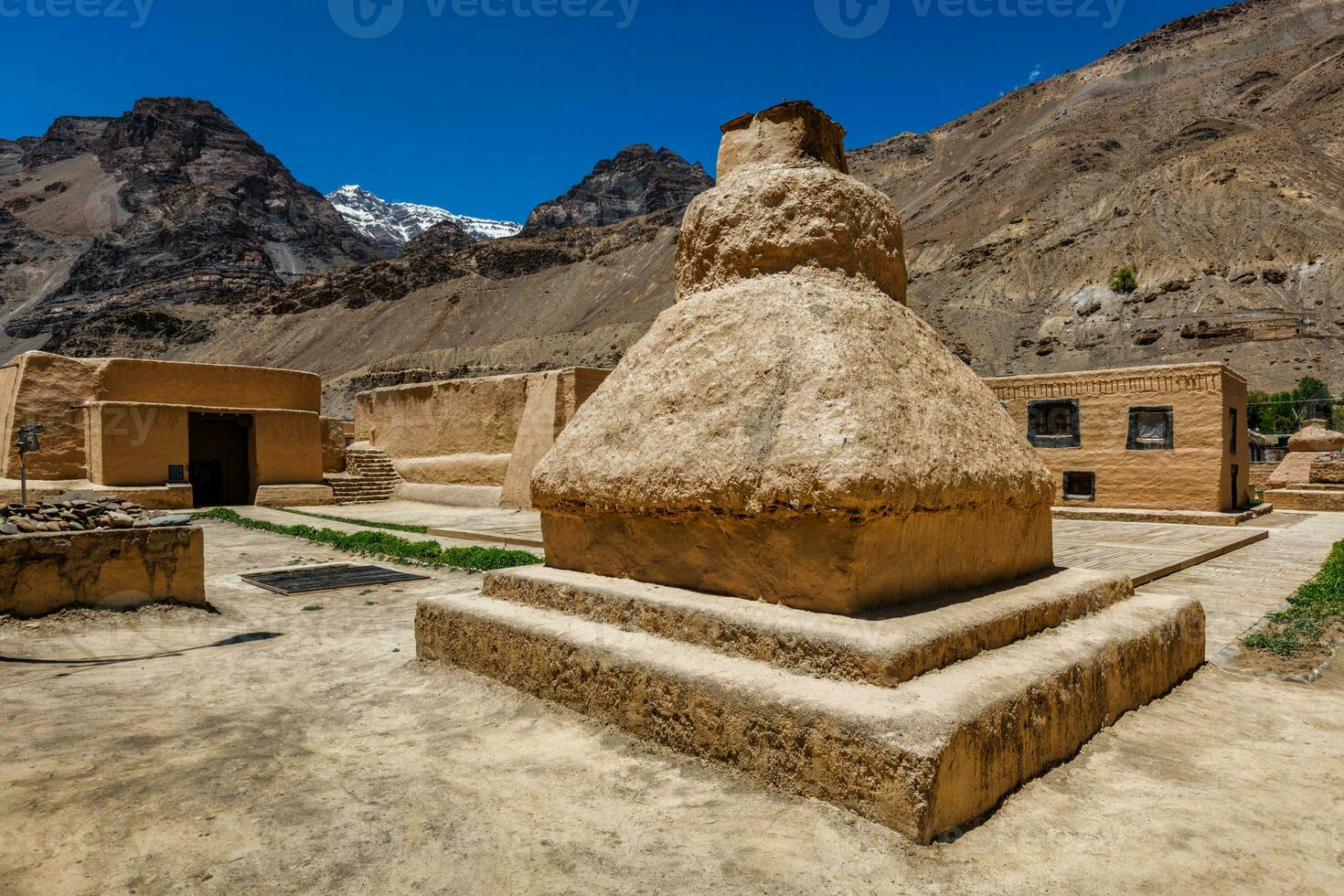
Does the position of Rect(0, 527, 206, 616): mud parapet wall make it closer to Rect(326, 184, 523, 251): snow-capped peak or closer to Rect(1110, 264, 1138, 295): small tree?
Rect(1110, 264, 1138, 295): small tree

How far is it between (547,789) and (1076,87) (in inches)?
3255

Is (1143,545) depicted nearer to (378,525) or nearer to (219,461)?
(378,525)

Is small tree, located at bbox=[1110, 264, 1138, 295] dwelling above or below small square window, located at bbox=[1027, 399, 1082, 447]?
above

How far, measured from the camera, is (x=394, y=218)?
186625 millimetres

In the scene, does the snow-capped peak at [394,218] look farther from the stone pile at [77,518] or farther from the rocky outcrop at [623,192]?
the stone pile at [77,518]

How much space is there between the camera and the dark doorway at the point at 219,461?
15766 mm

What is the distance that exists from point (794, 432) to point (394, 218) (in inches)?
8006

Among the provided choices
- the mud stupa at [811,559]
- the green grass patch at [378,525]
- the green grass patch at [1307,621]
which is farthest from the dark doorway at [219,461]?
the green grass patch at [1307,621]

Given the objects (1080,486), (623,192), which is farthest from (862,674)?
(623,192)

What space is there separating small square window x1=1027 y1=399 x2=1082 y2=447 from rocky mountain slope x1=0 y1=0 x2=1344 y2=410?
26339 millimetres

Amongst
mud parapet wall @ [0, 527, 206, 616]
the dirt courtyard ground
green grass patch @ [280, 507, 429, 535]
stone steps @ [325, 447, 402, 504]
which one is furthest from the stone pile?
stone steps @ [325, 447, 402, 504]

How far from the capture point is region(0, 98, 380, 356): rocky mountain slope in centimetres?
7150

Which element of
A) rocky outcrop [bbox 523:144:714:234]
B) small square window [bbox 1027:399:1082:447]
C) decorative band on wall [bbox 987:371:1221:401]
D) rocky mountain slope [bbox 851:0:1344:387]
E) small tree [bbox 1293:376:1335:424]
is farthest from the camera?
rocky outcrop [bbox 523:144:714:234]

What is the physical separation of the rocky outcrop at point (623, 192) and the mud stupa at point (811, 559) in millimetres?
98765
